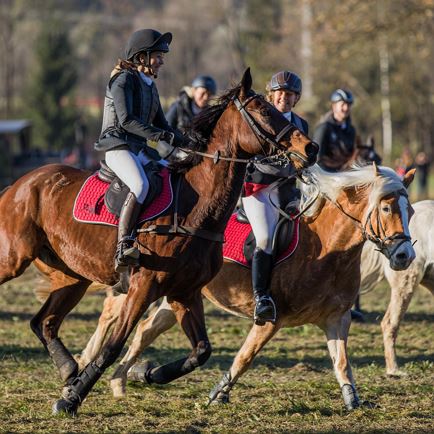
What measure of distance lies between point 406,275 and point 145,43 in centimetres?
386

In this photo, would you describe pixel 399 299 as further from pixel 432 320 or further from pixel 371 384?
pixel 432 320

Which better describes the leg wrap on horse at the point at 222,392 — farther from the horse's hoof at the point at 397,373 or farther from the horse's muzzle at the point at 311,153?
the horse's hoof at the point at 397,373

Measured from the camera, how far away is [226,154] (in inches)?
287

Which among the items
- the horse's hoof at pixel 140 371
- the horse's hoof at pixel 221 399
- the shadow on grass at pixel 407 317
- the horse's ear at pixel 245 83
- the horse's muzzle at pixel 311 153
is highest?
the horse's ear at pixel 245 83

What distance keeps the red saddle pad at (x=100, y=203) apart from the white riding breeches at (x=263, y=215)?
108 centimetres

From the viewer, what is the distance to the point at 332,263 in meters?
8.06

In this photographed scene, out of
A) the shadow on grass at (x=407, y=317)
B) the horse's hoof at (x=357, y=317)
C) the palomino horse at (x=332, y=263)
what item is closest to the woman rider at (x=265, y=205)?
the palomino horse at (x=332, y=263)

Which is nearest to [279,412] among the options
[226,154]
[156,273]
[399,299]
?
[156,273]

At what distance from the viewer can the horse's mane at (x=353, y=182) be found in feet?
25.3

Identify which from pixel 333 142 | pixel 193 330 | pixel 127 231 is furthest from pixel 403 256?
pixel 333 142

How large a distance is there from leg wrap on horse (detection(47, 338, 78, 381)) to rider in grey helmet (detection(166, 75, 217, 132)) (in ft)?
13.6

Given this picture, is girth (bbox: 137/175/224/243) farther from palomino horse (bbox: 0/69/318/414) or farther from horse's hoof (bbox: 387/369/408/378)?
horse's hoof (bbox: 387/369/408/378)

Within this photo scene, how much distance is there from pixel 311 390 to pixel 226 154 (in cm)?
241

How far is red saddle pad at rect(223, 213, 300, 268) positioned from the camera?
27.2 feet
